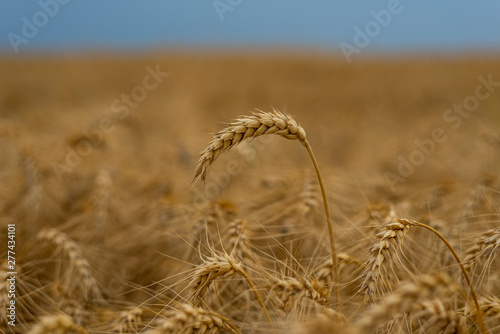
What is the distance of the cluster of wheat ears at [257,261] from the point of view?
1.17 meters

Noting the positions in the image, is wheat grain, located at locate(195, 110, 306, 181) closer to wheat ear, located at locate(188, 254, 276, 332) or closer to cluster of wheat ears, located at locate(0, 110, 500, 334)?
cluster of wheat ears, located at locate(0, 110, 500, 334)

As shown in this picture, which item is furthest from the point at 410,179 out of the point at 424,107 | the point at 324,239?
the point at 424,107

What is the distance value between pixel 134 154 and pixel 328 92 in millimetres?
6951

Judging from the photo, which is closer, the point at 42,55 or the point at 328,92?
the point at 328,92

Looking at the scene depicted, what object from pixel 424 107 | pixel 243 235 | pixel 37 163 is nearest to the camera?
pixel 243 235

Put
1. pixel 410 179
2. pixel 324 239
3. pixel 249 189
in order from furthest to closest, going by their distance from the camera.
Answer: pixel 410 179, pixel 249 189, pixel 324 239

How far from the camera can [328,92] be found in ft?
34.3

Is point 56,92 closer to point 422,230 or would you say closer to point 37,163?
point 37,163

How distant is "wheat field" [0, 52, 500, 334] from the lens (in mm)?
1215

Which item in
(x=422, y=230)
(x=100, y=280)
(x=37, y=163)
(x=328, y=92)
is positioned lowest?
(x=100, y=280)

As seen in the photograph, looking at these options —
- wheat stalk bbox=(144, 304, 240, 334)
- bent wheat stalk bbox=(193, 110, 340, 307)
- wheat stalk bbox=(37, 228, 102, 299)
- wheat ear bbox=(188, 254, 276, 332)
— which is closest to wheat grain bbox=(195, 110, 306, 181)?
bent wheat stalk bbox=(193, 110, 340, 307)

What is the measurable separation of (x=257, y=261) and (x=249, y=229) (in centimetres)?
34

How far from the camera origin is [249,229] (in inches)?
73.0

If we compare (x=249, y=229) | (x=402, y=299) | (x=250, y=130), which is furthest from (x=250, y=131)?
(x=249, y=229)
